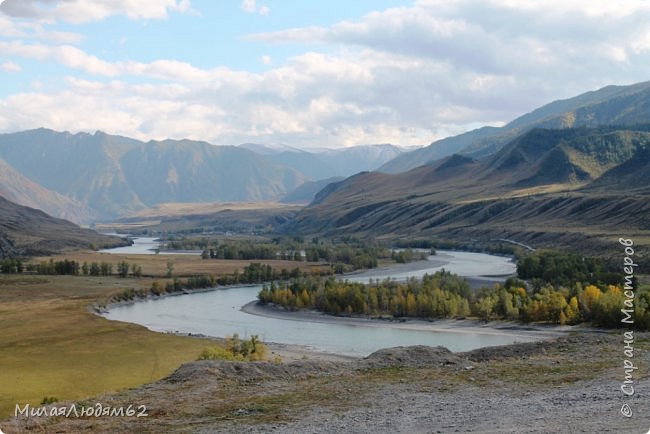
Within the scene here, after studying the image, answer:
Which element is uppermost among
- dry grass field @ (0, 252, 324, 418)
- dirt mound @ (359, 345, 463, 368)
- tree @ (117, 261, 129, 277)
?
dirt mound @ (359, 345, 463, 368)

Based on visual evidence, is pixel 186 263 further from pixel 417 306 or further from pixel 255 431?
pixel 255 431

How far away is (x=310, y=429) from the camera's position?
2661 cm

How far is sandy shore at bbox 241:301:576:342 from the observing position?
8044 cm

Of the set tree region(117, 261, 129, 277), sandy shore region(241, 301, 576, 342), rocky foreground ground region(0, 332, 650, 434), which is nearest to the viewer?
rocky foreground ground region(0, 332, 650, 434)

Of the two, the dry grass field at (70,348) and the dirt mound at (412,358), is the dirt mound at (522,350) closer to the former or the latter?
the dirt mound at (412,358)

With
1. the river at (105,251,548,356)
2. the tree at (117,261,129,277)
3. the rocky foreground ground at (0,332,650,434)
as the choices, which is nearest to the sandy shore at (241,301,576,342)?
the river at (105,251,548,356)

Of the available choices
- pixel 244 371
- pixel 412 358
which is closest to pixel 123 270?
pixel 412 358

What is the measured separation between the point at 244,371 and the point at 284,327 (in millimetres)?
58788

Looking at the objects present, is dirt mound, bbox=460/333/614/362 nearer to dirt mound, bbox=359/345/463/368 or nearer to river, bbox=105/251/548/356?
dirt mound, bbox=359/345/463/368

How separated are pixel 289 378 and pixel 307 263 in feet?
497

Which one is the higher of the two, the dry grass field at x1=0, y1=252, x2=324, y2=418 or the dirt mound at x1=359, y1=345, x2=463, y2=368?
the dirt mound at x1=359, y1=345, x2=463, y2=368

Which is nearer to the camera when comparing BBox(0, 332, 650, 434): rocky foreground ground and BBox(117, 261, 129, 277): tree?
BBox(0, 332, 650, 434): rocky foreground ground

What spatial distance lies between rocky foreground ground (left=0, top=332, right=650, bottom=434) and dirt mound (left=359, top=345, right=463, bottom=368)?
0.38ft

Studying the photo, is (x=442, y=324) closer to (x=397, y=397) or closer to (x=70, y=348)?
(x=70, y=348)
